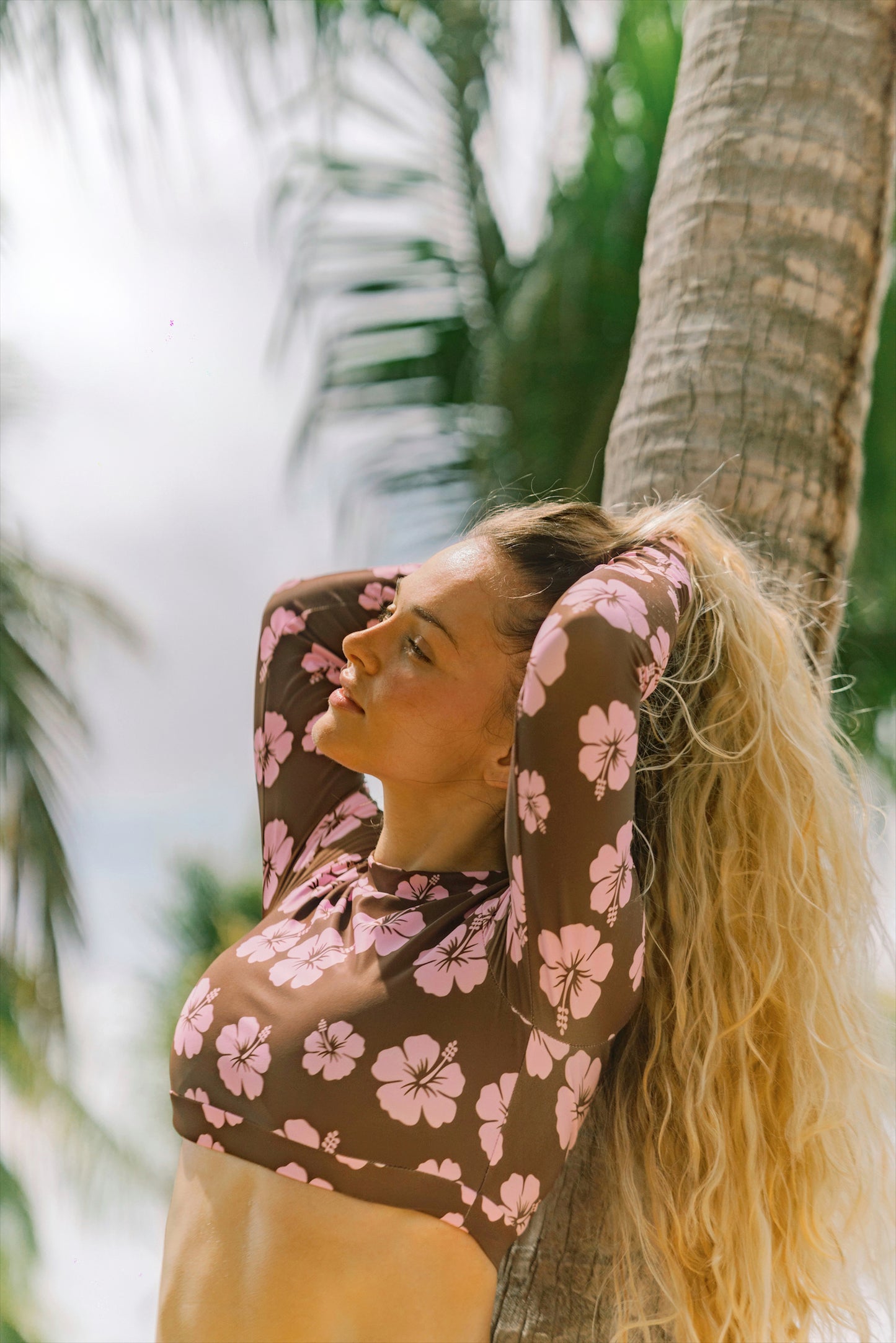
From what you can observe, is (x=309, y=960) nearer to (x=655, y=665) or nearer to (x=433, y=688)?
(x=433, y=688)

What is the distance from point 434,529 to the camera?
23.7ft

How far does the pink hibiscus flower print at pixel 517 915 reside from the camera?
1520 mm

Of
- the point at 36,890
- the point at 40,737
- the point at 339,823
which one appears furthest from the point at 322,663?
the point at 40,737

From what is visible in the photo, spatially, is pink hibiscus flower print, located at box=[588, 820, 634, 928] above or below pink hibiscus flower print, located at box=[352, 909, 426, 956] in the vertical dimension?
above

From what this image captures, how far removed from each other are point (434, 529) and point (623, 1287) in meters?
5.74

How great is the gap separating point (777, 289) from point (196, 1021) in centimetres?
165

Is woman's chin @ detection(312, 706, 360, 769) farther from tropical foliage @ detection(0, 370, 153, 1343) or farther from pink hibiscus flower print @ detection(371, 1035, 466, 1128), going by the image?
tropical foliage @ detection(0, 370, 153, 1343)

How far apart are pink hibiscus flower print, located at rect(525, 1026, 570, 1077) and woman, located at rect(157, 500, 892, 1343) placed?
0.4 inches

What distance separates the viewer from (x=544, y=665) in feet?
4.84

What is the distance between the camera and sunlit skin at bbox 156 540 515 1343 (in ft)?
5.11

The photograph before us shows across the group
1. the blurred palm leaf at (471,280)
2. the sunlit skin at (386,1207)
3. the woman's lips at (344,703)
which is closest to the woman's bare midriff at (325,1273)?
the sunlit skin at (386,1207)

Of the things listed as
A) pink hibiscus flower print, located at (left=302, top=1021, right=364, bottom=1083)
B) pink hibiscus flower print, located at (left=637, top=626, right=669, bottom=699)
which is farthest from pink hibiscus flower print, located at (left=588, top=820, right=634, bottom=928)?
pink hibiscus flower print, located at (left=302, top=1021, right=364, bottom=1083)

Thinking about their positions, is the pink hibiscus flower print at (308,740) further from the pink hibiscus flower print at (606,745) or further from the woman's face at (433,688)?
the pink hibiscus flower print at (606,745)

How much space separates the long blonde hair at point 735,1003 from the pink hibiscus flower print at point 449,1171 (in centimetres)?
36
